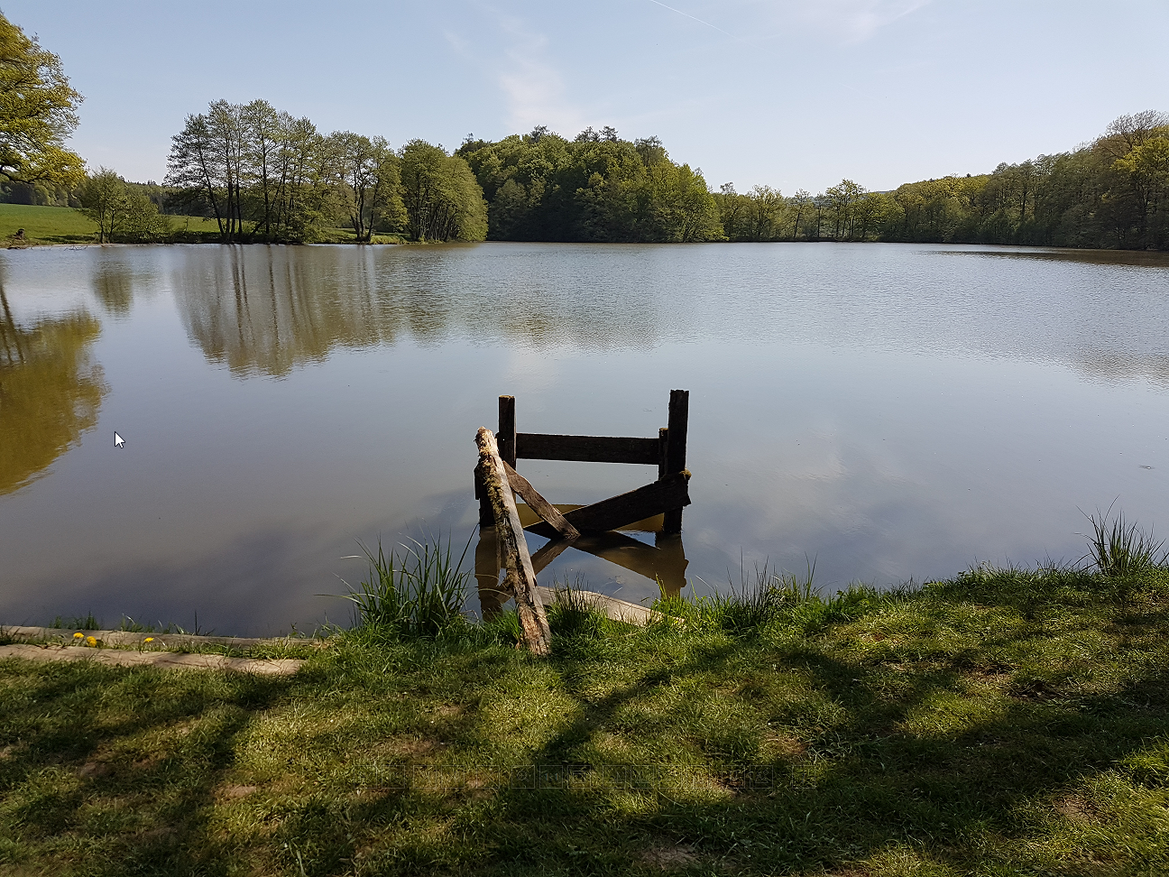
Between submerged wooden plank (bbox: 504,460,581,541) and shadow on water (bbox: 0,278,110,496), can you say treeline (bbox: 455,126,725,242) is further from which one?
submerged wooden plank (bbox: 504,460,581,541)

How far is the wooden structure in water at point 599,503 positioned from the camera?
7422 mm

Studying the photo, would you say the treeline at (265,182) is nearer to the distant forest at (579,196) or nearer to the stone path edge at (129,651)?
the distant forest at (579,196)

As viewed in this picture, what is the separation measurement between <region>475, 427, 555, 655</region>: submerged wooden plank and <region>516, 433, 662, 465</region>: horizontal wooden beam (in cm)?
116

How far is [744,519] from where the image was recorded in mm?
8031

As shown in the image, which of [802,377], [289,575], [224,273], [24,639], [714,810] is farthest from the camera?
[224,273]

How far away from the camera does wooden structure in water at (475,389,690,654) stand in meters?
Answer: 7.42

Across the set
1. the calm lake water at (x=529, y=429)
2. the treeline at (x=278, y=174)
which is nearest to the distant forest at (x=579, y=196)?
the treeline at (x=278, y=174)

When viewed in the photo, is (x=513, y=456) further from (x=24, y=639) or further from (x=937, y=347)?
(x=937, y=347)

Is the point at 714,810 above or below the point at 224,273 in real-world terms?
below

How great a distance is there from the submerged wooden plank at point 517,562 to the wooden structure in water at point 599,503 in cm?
4

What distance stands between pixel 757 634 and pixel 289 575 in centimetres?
426

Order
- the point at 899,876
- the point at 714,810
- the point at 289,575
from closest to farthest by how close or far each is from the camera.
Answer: the point at 899,876, the point at 714,810, the point at 289,575

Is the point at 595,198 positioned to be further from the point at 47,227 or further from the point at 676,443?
the point at 676,443

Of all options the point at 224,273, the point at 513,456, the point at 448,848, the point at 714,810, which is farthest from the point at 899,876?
the point at 224,273
